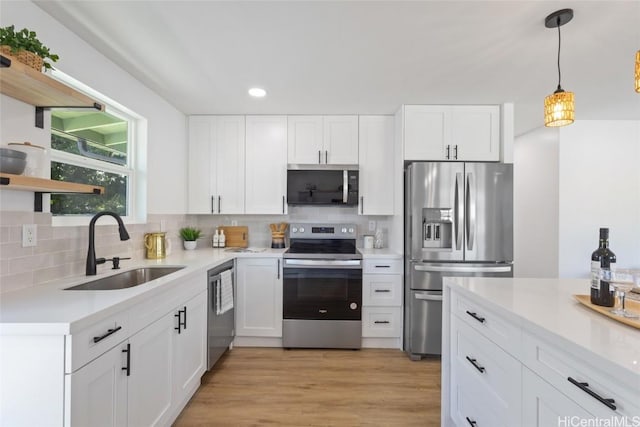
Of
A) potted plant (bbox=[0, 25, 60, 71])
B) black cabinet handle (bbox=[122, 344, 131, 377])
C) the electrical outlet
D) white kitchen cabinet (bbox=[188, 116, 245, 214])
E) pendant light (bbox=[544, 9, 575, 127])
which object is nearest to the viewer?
potted plant (bbox=[0, 25, 60, 71])

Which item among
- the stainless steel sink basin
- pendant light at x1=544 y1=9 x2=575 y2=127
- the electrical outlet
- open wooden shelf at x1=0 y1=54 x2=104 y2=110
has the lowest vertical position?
the stainless steel sink basin

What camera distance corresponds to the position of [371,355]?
9.11ft

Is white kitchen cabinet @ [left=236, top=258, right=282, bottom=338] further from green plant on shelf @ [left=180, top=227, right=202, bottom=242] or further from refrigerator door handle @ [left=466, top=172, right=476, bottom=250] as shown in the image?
refrigerator door handle @ [left=466, top=172, right=476, bottom=250]

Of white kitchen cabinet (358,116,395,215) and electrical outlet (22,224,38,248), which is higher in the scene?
white kitchen cabinet (358,116,395,215)

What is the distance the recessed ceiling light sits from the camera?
2.58 meters

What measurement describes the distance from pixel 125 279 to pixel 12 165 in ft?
3.24

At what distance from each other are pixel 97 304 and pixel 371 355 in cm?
233

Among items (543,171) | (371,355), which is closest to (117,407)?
(371,355)

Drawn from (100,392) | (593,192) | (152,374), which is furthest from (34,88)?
(593,192)

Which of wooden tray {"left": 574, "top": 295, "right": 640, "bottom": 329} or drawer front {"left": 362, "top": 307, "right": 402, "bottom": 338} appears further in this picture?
drawer front {"left": 362, "top": 307, "right": 402, "bottom": 338}

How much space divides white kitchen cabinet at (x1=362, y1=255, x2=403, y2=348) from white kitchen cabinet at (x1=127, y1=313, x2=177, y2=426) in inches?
69.4

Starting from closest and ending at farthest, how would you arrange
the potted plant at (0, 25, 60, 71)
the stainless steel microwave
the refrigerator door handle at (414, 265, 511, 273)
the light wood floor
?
the potted plant at (0, 25, 60, 71), the light wood floor, the refrigerator door handle at (414, 265, 511, 273), the stainless steel microwave

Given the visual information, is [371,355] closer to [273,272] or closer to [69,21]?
[273,272]

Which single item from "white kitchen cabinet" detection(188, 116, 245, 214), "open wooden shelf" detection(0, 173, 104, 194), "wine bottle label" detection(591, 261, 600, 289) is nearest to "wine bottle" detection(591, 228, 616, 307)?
"wine bottle label" detection(591, 261, 600, 289)
